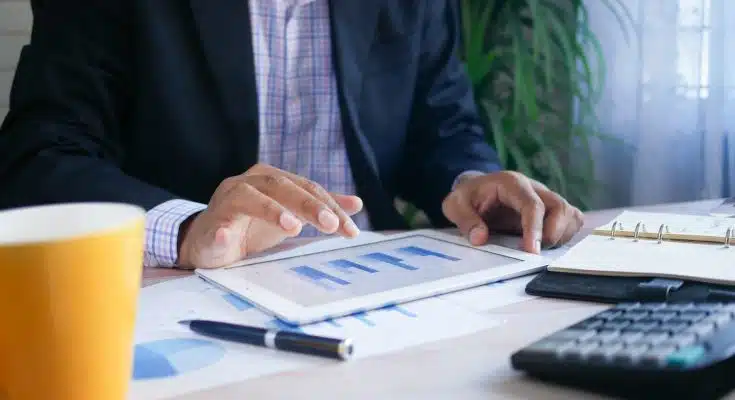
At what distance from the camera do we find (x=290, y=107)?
108 cm

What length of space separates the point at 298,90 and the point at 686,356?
0.79 metres

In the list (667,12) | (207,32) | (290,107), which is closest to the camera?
(207,32)

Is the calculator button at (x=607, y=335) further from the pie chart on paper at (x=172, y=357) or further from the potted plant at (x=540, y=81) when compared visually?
the potted plant at (x=540, y=81)

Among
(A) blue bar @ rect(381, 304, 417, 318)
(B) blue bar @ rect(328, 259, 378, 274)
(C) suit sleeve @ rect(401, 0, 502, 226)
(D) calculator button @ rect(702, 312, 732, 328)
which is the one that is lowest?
(A) blue bar @ rect(381, 304, 417, 318)

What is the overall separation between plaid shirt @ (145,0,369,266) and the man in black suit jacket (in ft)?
0.07

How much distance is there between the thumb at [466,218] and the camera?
78 cm

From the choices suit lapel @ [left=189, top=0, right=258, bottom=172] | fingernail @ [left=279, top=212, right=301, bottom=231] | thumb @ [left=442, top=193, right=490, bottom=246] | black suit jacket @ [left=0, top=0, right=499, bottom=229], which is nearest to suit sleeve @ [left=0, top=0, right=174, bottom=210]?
black suit jacket @ [left=0, top=0, right=499, bottom=229]

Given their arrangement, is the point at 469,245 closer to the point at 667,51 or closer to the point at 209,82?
the point at 209,82

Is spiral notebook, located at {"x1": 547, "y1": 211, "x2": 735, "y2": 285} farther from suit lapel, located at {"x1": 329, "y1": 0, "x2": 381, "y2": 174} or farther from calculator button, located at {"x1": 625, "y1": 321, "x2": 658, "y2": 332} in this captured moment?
suit lapel, located at {"x1": 329, "y1": 0, "x2": 381, "y2": 174}

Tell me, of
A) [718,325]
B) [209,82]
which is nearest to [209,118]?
[209,82]

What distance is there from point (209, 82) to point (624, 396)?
29.1 inches

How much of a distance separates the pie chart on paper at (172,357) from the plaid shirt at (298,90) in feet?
1.92

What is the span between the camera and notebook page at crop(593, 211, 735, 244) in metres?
0.69

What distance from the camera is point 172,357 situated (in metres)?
0.47
